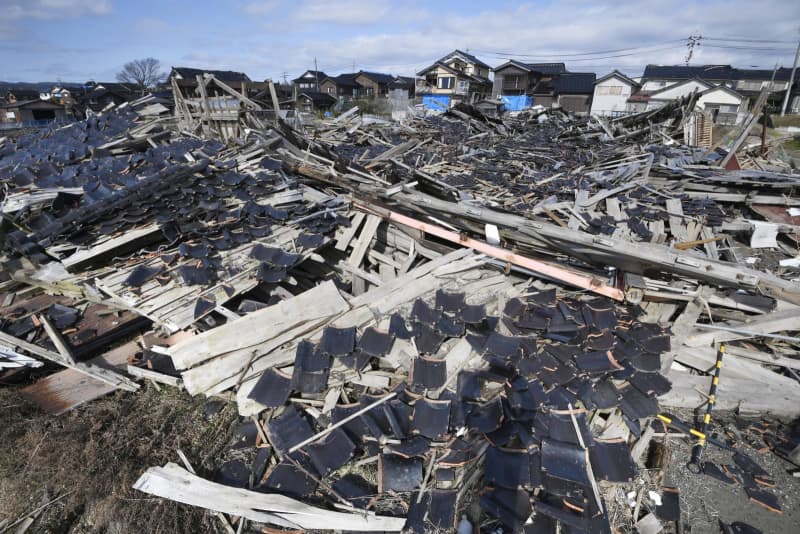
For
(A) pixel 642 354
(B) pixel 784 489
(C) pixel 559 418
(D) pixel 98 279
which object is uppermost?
(D) pixel 98 279

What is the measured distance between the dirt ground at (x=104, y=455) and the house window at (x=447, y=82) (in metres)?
52.7

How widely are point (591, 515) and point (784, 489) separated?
232 centimetres

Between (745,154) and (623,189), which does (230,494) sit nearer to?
(623,189)

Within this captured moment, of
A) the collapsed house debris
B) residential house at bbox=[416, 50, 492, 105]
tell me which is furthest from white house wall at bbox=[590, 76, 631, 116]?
the collapsed house debris

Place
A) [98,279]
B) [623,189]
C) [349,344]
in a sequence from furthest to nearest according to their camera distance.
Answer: [623,189] → [98,279] → [349,344]

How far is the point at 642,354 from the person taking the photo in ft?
13.5

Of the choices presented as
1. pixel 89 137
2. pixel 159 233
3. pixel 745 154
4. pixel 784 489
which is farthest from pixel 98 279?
pixel 745 154

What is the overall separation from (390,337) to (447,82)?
5248 centimetres

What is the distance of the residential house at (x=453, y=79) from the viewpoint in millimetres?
48438

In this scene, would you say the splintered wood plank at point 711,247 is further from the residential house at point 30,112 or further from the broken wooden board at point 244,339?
the residential house at point 30,112

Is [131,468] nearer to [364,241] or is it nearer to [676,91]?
[364,241]

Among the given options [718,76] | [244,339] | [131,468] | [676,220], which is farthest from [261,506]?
[718,76]

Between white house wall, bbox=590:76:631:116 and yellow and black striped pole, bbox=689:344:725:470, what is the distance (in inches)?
2059

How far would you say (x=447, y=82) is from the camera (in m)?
49.4
